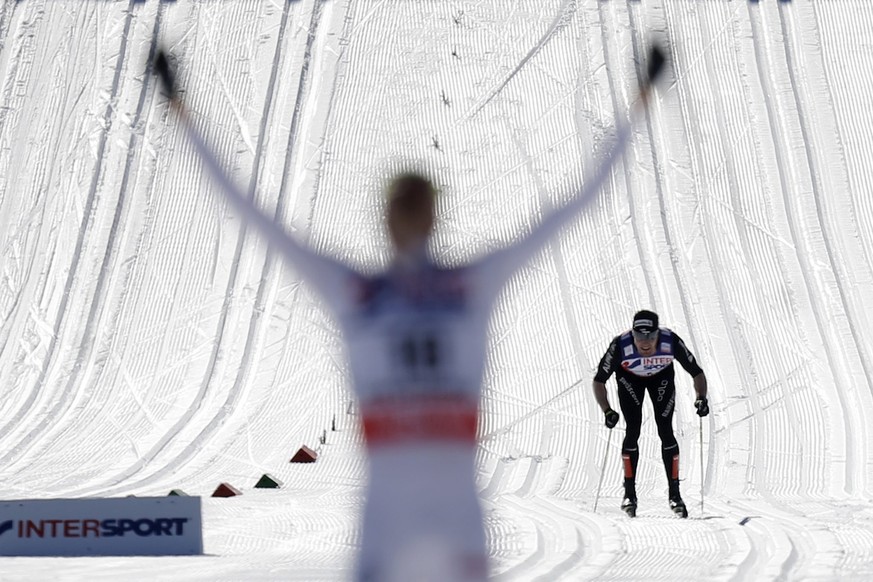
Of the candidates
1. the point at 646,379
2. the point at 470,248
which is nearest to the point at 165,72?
the point at 470,248

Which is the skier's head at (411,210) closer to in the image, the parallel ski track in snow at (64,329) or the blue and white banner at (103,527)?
the blue and white banner at (103,527)

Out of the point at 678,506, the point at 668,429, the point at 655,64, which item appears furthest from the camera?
the point at 668,429

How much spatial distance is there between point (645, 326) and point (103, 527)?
2742 millimetres

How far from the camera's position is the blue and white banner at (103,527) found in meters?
5.52

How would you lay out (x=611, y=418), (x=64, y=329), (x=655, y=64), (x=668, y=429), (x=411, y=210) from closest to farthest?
(x=411, y=210)
(x=655, y=64)
(x=611, y=418)
(x=668, y=429)
(x=64, y=329)

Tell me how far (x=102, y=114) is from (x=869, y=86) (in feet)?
27.4

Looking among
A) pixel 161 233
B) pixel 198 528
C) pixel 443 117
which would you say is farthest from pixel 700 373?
pixel 443 117

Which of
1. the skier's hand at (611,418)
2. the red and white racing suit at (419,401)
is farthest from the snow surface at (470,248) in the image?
the red and white racing suit at (419,401)

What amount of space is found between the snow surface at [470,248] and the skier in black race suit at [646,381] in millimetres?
238

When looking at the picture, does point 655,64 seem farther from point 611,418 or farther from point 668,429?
point 668,429

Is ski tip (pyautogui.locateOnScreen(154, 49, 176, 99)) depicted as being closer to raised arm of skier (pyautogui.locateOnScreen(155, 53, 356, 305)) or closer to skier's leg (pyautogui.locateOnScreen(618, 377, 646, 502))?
raised arm of skier (pyautogui.locateOnScreen(155, 53, 356, 305))

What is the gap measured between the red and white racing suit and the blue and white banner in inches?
134

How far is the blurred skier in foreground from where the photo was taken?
221 centimetres

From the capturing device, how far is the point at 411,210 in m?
2.21
